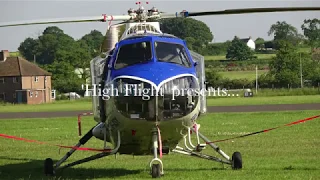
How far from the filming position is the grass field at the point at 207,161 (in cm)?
1405

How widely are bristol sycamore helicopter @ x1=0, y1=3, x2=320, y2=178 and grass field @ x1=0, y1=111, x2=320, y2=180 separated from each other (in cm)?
78

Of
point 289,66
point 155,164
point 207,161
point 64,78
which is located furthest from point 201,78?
point 64,78

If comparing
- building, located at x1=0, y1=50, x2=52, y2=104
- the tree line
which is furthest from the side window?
building, located at x1=0, y1=50, x2=52, y2=104

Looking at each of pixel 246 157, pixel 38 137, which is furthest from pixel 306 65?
pixel 246 157

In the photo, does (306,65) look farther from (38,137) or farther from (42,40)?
(42,40)

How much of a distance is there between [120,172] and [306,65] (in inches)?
3865

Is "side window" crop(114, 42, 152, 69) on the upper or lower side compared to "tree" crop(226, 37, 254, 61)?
lower

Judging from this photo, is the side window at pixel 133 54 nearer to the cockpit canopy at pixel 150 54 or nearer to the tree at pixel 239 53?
the cockpit canopy at pixel 150 54

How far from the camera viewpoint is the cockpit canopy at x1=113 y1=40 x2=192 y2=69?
12.9 metres

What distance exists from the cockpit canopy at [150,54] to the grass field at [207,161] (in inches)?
93.7

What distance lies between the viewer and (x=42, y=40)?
196 metres

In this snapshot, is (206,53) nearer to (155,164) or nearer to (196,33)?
(196,33)

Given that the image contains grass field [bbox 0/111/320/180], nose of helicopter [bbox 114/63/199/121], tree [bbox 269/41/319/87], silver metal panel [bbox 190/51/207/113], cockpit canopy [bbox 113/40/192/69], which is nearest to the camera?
nose of helicopter [bbox 114/63/199/121]

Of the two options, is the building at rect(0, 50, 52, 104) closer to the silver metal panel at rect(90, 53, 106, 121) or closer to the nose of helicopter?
the silver metal panel at rect(90, 53, 106, 121)
